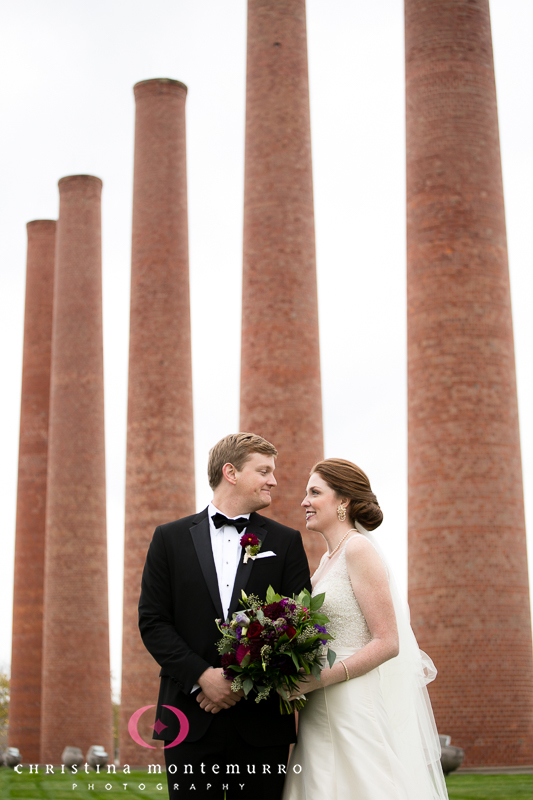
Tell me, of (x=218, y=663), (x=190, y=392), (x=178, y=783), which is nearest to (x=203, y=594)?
(x=218, y=663)

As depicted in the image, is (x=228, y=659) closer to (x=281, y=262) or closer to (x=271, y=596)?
(x=271, y=596)

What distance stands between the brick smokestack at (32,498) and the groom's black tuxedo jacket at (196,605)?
2955 centimetres

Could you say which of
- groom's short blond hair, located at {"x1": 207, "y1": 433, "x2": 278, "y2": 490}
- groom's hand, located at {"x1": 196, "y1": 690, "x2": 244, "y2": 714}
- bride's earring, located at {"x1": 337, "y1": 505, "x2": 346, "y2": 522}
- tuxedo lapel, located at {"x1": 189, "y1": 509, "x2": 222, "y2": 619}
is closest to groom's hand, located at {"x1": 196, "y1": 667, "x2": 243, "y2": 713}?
groom's hand, located at {"x1": 196, "y1": 690, "x2": 244, "y2": 714}

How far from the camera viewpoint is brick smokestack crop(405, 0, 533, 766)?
50.7 feet

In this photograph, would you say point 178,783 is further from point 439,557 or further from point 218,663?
point 439,557

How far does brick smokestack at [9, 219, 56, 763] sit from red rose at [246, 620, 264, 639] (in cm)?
3001

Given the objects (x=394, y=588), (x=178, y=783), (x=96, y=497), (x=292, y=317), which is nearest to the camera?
(x=178, y=783)

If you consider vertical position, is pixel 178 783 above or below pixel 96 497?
below

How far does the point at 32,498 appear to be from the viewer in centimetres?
3344

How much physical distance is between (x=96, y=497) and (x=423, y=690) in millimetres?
25419

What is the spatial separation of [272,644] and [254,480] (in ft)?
2.48

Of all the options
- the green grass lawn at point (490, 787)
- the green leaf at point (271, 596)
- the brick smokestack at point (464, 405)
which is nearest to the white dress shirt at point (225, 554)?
the green leaf at point (271, 596)

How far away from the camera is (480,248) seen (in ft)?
54.1

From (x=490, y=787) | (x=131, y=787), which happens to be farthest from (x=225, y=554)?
(x=131, y=787)
